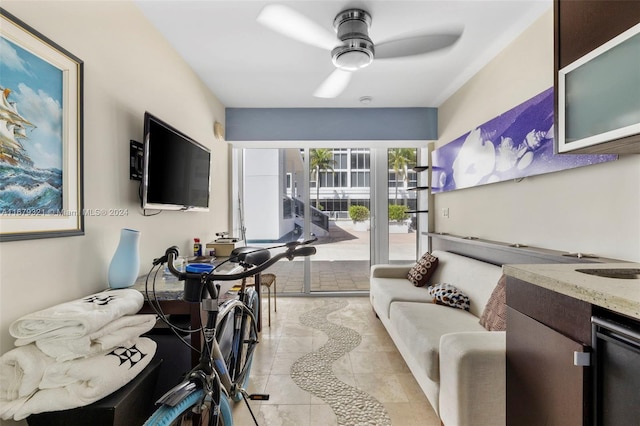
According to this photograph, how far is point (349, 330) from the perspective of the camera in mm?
2922

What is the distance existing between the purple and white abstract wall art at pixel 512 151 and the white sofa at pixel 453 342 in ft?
2.51

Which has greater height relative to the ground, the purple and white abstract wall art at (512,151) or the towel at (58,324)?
the purple and white abstract wall art at (512,151)

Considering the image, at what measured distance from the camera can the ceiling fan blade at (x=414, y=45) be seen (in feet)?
7.19

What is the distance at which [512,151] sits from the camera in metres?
2.15

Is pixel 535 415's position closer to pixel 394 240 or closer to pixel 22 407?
pixel 22 407

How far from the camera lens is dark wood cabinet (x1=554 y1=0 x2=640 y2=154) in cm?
113

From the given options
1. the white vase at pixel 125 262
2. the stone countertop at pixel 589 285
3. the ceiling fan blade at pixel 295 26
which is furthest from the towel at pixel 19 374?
the ceiling fan blade at pixel 295 26

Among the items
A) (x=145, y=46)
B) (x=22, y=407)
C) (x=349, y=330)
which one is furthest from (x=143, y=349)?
(x=349, y=330)

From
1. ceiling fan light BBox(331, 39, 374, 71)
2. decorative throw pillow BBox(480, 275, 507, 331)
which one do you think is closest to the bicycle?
decorative throw pillow BBox(480, 275, 507, 331)

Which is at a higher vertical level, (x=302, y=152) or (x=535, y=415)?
(x=302, y=152)

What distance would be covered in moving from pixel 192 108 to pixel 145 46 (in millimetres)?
768

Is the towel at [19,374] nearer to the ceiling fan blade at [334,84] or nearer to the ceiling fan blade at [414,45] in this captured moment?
the ceiling fan blade at [414,45]

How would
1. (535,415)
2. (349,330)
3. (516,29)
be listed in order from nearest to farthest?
1. (535,415)
2. (516,29)
3. (349,330)

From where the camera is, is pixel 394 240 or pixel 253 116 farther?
pixel 394 240
